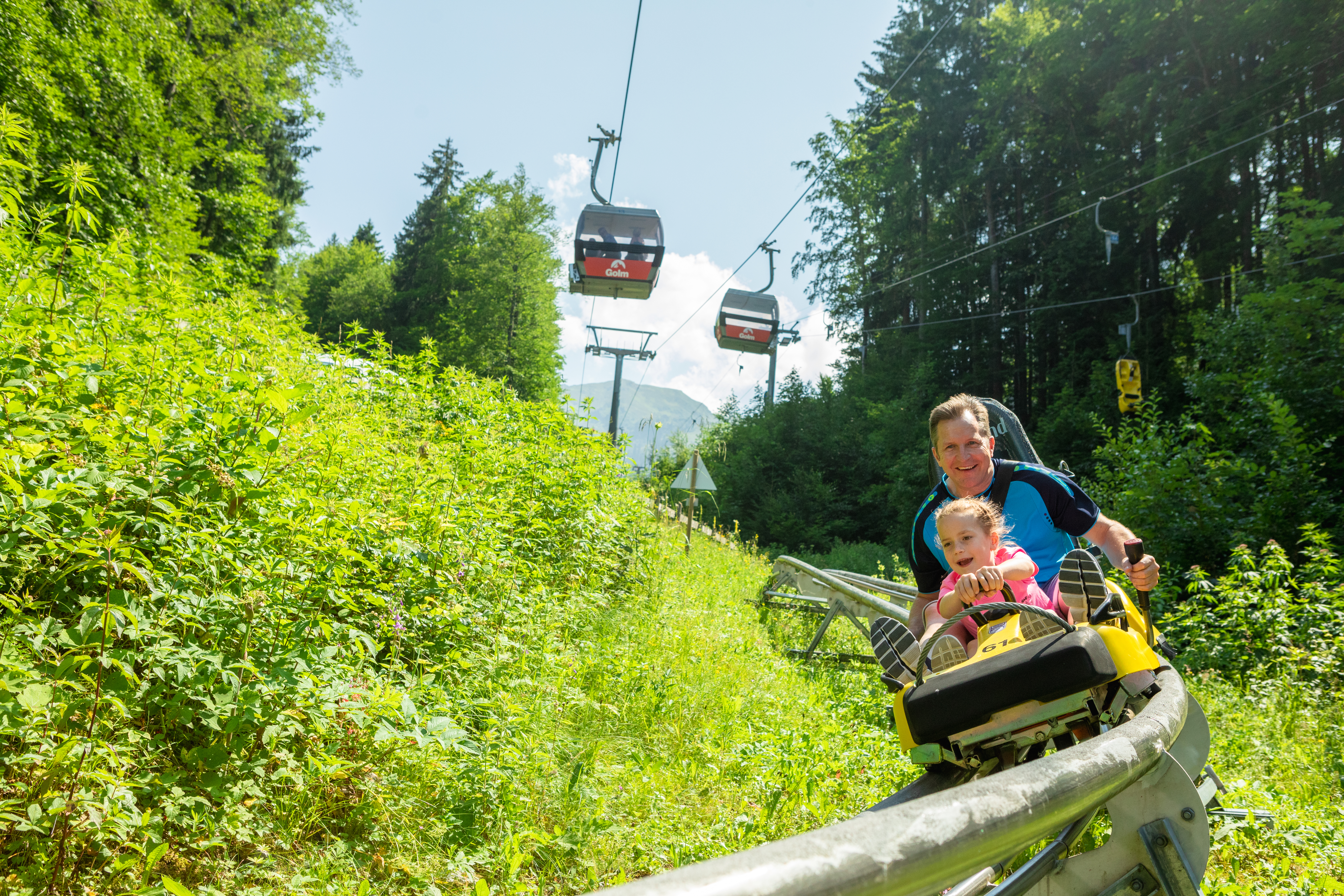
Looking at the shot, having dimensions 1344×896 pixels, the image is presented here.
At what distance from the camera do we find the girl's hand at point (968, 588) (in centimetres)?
243

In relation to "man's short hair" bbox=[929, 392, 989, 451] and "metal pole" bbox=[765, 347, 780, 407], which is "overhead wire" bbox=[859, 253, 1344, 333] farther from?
"man's short hair" bbox=[929, 392, 989, 451]

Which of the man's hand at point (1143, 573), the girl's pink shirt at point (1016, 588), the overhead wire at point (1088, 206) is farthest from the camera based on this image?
the overhead wire at point (1088, 206)

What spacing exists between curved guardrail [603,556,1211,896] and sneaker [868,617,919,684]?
0.40 meters

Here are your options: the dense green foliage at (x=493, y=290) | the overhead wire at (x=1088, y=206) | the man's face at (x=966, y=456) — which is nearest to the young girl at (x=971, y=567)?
the man's face at (x=966, y=456)

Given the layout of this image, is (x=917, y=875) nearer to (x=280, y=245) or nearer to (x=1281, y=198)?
(x=1281, y=198)

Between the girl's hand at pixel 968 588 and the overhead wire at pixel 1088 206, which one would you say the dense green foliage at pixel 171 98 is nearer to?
the girl's hand at pixel 968 588

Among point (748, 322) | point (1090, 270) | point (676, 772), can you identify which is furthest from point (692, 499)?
point (1090, 270)

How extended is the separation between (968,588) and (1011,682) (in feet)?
1.60

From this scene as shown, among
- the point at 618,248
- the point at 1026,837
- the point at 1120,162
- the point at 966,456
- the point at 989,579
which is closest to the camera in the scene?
the point at 1026,837

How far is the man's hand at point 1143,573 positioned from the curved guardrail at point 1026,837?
431mm

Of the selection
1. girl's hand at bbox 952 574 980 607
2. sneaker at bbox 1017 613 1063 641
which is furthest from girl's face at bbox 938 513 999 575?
sneaker at bbox 1017 613 1063 641

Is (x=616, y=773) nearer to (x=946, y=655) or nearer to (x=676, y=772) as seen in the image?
(x=676, y=772)

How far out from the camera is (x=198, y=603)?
260 centimetres

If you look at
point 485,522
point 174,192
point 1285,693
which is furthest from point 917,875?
point 174,192
